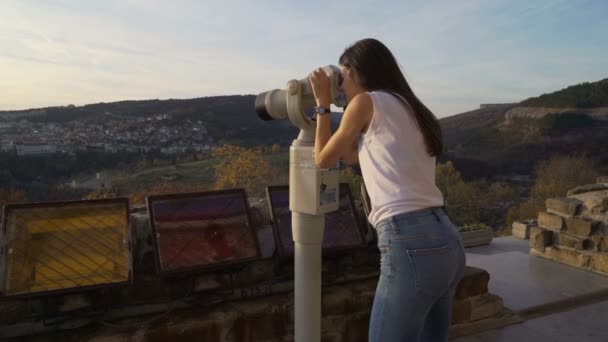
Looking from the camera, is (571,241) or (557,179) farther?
(557,179)

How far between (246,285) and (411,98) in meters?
1.48

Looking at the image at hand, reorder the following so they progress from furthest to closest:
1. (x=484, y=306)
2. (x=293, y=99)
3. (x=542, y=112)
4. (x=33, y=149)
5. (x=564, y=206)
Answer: (x=542, y=112), (x=33, y=149), (x=564, y=206), (x=484, y=306), (x=293, y=99)

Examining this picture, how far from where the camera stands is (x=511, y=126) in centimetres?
3422

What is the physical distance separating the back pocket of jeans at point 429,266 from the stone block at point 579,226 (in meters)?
3.81

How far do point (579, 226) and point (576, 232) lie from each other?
0.07 m

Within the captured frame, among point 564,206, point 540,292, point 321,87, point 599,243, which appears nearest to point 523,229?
point 564,206

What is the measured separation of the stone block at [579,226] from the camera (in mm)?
4367

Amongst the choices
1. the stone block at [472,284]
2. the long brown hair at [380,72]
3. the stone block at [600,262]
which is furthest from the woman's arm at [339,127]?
the stone block at [600,262]

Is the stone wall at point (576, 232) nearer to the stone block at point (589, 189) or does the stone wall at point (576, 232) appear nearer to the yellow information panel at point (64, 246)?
the stone block at point (589, 189)

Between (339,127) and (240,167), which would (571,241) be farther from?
(240,167)

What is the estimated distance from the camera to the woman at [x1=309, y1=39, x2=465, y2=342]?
4.50 ft

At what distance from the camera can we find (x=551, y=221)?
185 inches

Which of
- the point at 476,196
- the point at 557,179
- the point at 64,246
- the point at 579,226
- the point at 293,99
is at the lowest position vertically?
the point at 476,196

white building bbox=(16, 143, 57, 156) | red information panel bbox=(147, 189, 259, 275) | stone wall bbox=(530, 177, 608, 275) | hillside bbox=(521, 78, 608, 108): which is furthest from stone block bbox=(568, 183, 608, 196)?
hillside bbox=(521, 78, 608, 108)
